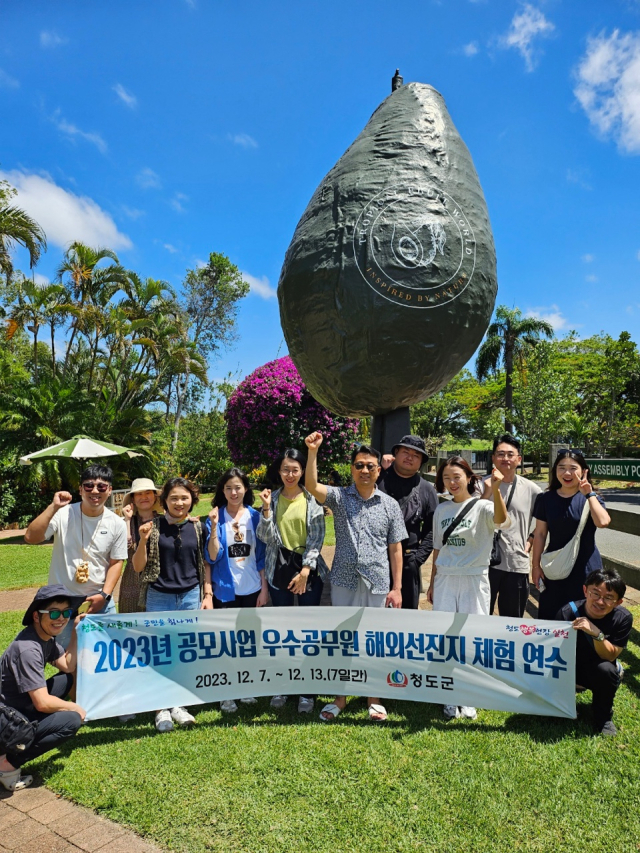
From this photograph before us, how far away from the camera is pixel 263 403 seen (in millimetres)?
11594

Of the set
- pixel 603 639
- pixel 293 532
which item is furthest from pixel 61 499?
pixel 603 639

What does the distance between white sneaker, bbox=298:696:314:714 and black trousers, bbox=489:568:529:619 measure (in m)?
1.36

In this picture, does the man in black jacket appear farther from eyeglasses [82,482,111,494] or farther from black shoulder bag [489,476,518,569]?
eyeglasses [82,482,111,494]

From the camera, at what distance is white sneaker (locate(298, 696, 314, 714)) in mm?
3439

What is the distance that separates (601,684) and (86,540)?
3096mm

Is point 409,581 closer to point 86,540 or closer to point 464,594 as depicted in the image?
point 464,594

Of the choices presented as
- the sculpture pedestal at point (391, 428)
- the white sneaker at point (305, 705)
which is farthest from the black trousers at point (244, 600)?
the sculpture pedestal at point (391, 428)

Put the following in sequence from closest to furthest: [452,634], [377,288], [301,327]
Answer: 1. [452,634]
2. [377,288]
3. [301,327]

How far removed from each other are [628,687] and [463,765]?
1614 mm

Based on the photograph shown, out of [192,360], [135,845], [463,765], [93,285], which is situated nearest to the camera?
[135,845]

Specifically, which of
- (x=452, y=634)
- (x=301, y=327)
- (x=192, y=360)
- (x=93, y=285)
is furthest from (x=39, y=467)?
(x=452, y=634)

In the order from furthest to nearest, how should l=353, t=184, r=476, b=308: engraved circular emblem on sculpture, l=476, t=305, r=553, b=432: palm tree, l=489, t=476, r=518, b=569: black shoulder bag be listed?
l=476, t=305, r=553, b=432: palm tree < l=353, t=184, r=476, b=308: engraved circular emblem on sculpture < l=489, t=476, r=518, b=569: black shoulder bag

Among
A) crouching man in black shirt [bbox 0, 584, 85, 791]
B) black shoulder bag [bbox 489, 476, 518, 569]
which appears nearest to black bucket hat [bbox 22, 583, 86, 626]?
crouching man in black shirt [bbox 0, 584, 85, 791]

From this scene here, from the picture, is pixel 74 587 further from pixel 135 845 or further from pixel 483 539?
pixel 483 539
